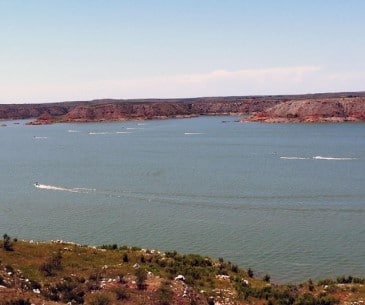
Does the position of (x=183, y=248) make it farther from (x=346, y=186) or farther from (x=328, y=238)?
(x=346, y=186)

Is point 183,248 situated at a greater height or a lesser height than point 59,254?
lesser

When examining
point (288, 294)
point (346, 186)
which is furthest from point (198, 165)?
point (288, 294)

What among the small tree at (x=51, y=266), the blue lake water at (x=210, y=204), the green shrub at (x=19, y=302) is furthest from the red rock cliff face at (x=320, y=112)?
the green shrub at (x=19, y=302)

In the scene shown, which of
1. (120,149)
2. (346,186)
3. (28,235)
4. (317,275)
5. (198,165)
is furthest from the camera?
(120,149)

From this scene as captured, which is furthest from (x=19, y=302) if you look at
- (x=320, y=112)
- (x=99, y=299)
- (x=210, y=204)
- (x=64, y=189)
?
(x=320, y=112)

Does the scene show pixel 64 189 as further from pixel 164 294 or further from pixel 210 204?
pixel 164 294

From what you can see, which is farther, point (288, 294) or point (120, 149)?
point (120, 149)
